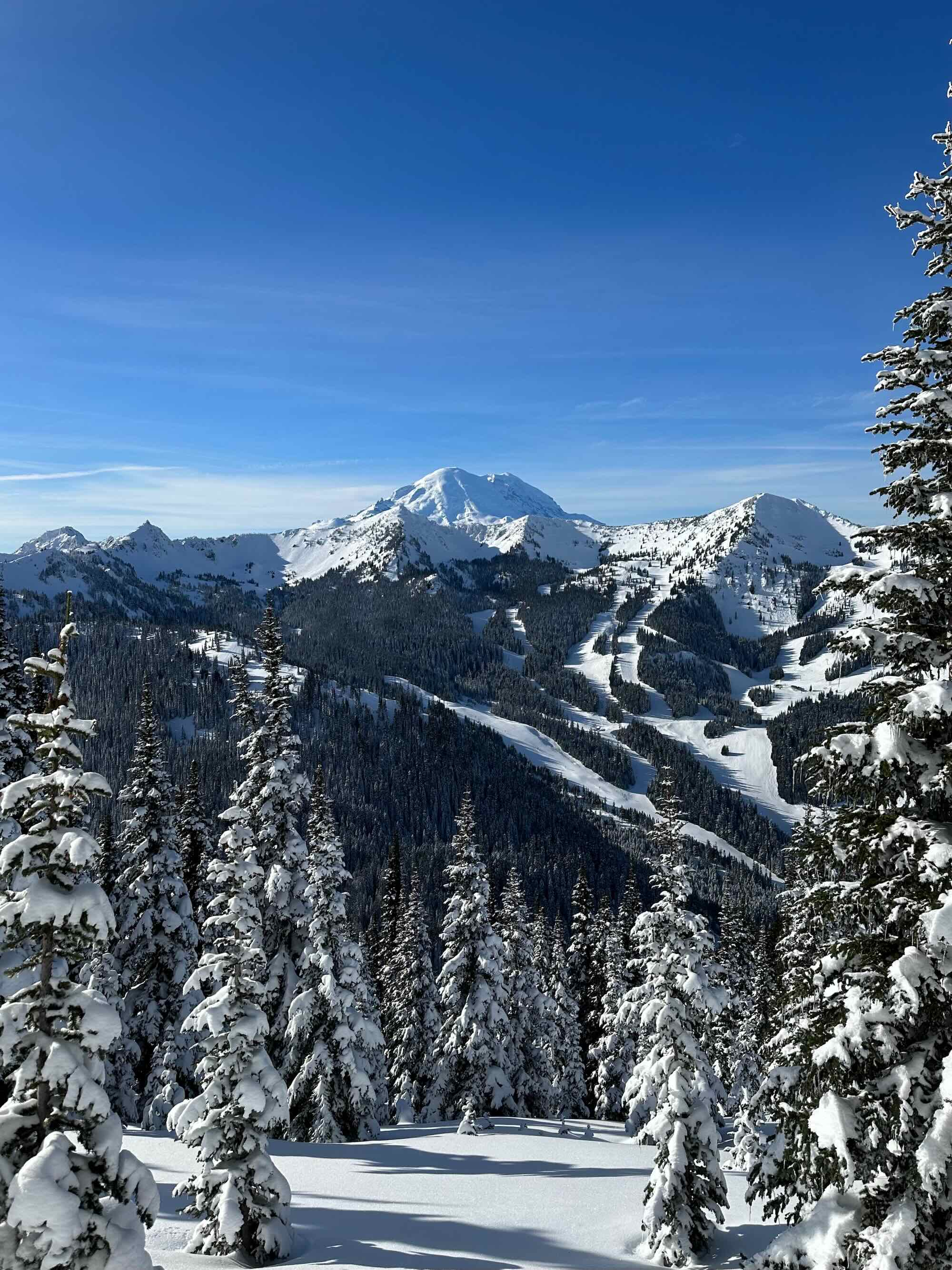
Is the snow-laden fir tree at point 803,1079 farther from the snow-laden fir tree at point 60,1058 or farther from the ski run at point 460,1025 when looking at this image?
the snow-laden fir tree at point 60,1058

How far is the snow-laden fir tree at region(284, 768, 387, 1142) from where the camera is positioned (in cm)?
2798

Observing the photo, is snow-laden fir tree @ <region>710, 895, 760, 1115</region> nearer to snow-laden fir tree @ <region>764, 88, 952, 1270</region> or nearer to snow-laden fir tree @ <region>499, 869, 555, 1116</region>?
snow-laden fir tree @ <region>499, 869, 555, 1116</region>

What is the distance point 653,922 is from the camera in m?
18.5

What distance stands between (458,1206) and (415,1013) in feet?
87.6

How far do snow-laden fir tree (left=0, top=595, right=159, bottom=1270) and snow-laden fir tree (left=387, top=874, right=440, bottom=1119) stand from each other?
3520 cm

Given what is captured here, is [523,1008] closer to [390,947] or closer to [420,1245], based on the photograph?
[390,947]

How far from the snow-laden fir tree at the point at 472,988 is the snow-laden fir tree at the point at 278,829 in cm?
822

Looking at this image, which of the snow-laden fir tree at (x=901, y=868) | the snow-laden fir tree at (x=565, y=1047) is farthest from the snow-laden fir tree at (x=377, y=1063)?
the snow-laden fir tree at (x=901, y=868)

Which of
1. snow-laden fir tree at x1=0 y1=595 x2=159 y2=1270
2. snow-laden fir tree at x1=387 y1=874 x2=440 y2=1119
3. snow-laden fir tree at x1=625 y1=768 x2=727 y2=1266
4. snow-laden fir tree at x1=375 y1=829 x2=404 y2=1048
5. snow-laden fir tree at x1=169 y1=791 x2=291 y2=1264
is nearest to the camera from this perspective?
snow-laden fir tree at x1=0 y1=595 x2=159 y2=1270

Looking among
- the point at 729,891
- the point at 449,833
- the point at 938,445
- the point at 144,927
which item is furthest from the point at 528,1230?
the point at 729,891

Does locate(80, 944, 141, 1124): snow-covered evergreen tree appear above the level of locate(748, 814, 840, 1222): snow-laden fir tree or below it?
below

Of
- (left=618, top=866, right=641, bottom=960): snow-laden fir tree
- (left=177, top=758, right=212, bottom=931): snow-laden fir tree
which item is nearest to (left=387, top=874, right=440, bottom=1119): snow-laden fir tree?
(left=177, top=758, right=212, bottom=931): snow-laden fir tree

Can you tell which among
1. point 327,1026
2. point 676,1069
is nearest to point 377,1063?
point 327,1026

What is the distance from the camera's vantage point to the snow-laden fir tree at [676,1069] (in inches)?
606
